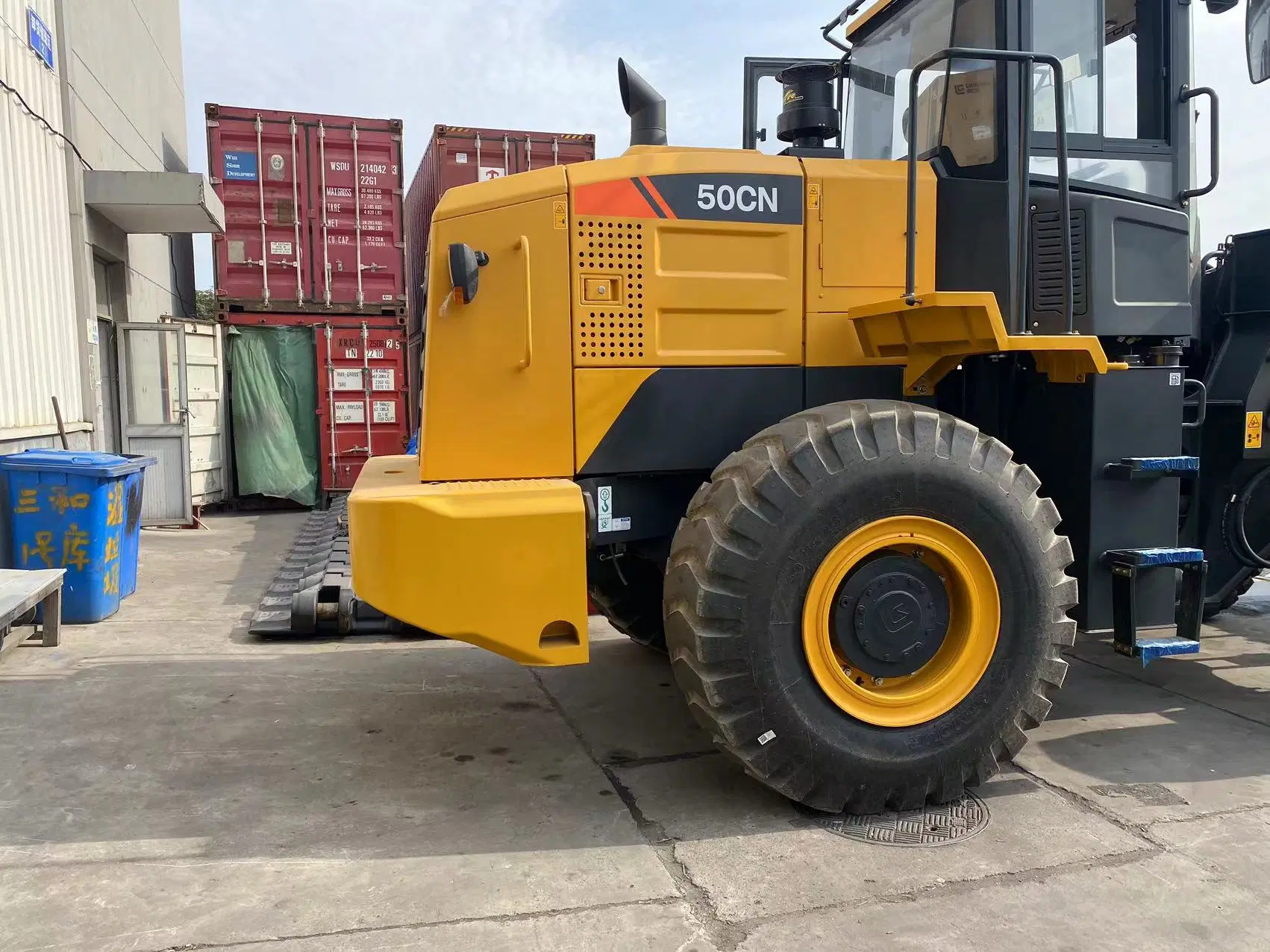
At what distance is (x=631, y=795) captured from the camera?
12.6 ft

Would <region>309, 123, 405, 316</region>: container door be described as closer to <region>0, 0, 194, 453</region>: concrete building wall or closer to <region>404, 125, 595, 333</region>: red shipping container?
<region>404, 125, 595, 333</region>: red shipping container

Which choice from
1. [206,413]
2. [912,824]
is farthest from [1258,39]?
[206,413]

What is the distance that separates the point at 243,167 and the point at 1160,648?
39.6ft

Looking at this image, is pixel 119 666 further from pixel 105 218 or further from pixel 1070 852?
pixel 105 218

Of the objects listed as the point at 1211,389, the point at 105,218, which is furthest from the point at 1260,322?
the point at 105,218

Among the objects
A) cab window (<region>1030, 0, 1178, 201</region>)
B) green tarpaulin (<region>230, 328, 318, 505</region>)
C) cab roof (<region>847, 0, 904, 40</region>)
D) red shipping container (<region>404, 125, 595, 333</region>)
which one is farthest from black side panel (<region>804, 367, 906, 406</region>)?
green tarpaulin (<region>230, 328, 318, 505</region>)

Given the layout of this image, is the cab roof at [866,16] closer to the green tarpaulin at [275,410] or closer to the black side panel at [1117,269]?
the black side panel at [1117,269]

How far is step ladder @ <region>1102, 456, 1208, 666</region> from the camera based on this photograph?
3.95 metres

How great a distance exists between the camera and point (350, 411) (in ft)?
42.9

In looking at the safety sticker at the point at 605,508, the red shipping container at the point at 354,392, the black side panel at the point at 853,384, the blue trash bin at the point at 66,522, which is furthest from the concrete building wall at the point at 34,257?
the black side panel at the point at 853,384

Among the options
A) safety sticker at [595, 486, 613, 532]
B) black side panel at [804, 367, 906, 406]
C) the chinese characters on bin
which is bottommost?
the chinese characters on bin

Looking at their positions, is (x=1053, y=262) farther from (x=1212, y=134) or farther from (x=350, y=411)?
(x=350, y=411)

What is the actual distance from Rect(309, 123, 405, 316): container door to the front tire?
1049cm

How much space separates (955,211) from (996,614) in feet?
5.51
